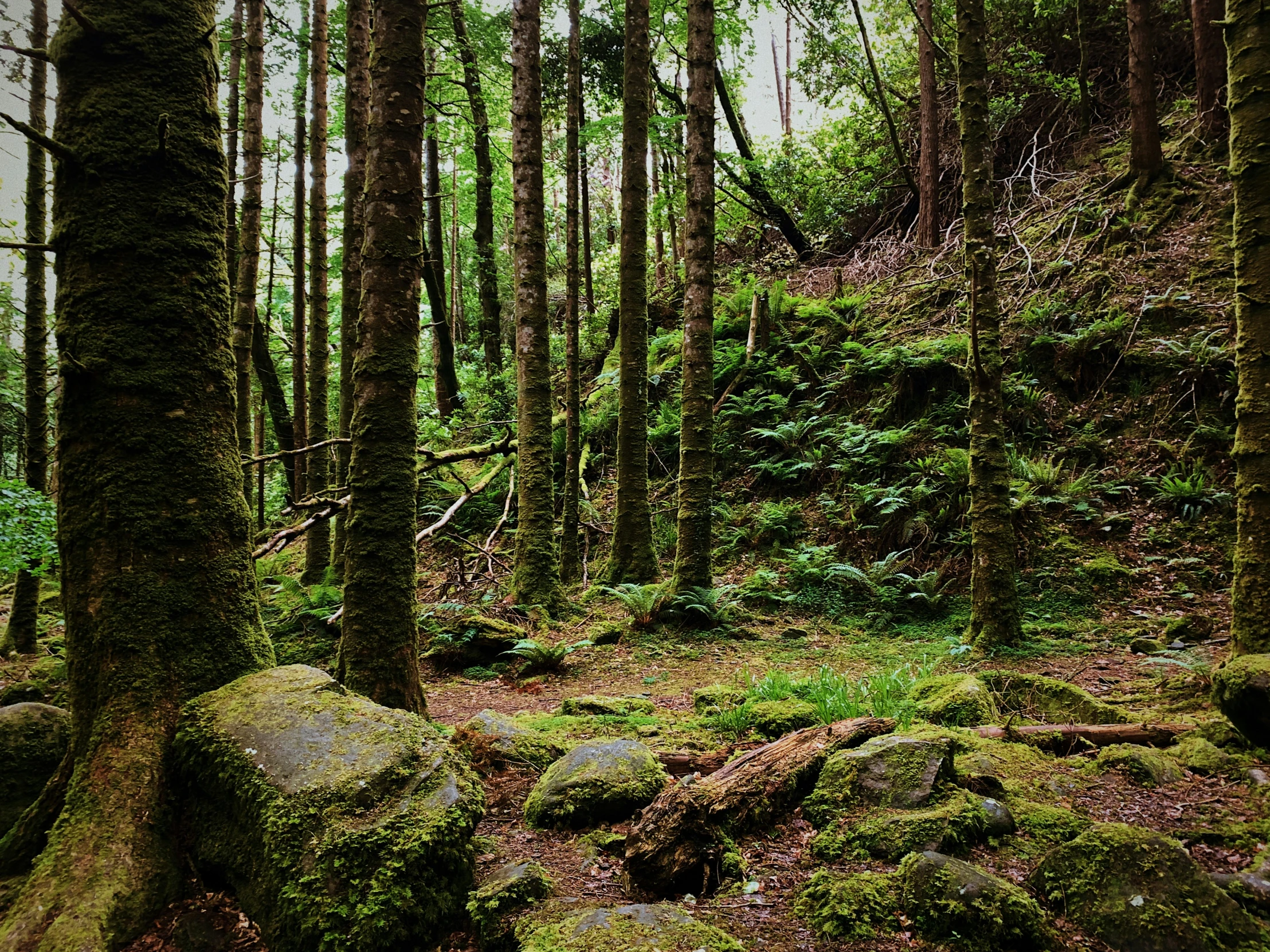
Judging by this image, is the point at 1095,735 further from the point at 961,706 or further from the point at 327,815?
the point at 327,815

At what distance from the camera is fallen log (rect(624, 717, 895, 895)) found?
2717mm

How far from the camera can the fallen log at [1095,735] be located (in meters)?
3.82

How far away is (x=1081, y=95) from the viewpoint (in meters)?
14.2

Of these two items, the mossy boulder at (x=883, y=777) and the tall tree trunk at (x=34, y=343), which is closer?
the mossy boulder at (x=883, y=777)

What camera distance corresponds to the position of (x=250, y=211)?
10766 millimetres

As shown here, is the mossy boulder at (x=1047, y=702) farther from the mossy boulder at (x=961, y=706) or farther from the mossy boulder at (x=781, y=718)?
the mossy boulder at (x=781, y=718)

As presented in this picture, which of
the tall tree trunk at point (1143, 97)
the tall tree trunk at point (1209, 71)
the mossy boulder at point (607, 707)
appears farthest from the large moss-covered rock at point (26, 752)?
the tall tree trunk at point (1209, 71)

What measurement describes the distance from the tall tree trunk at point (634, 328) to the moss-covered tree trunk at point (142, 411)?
21.8 feet

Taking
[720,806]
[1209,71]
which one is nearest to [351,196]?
[720,806]

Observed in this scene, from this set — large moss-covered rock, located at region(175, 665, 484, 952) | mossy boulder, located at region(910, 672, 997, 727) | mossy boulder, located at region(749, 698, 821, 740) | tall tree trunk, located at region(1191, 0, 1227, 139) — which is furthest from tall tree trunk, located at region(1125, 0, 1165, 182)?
large moss-covered rock, located at region(175, 665, 484, 952)

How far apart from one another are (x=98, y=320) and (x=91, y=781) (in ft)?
6.56

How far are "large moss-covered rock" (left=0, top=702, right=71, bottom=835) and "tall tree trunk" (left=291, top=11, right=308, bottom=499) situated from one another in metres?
8.76

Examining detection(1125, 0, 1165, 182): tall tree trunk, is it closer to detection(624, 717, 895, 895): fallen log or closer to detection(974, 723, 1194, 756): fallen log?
detection(974, 723, 1194, 756): fallen log

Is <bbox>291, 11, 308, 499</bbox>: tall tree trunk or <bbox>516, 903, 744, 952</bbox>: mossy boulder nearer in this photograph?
<bbox>516, 903, 744, 952</bbox>: mossy boulder
